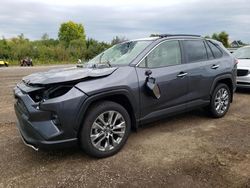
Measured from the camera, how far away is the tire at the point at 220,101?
6039 mm

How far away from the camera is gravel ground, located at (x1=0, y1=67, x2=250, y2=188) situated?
3600 millimetres

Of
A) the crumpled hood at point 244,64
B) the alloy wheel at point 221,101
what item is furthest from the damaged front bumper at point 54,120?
the crumpled hood at point 244,64

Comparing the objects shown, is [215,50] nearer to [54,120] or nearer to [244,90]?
[54,120]

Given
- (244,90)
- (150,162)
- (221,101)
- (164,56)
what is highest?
(164,56)

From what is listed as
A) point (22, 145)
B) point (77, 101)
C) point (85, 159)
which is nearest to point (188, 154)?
point (85, 159)

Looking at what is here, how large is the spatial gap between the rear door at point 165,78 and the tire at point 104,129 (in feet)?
1.50

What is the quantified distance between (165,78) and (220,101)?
192cm

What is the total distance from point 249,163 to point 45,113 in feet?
9.03

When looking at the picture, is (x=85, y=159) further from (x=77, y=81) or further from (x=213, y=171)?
(x=213, y=171)

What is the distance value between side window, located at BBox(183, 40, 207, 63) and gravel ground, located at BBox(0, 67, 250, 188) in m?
1.29

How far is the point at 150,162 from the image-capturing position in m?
4.09

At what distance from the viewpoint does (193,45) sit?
576cm

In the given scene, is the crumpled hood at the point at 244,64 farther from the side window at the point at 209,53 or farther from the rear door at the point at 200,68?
the side window at the point at 209,53

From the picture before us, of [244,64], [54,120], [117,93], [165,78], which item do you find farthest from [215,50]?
[54,120]
